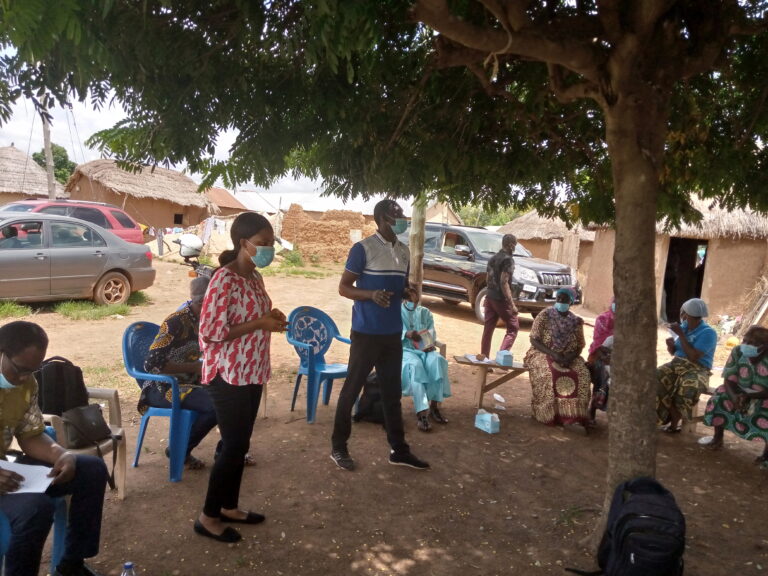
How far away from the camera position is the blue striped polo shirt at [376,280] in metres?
3.84

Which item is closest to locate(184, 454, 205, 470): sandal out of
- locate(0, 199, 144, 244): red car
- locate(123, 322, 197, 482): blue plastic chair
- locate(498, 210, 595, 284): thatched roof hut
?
locate(123, 322, 197, 482): blue plastic chair

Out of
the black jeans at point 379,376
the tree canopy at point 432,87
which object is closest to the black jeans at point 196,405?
the black jeans at point 379,376

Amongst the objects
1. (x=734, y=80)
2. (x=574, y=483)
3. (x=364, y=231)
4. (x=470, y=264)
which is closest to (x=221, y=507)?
(x=574, y=483)

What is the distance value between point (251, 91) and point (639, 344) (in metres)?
2.55

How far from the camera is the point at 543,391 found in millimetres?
5383

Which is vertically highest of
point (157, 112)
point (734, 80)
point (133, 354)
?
point (734, 80)

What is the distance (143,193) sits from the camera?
19469 mm

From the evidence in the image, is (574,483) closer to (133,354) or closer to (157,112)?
(133,354)

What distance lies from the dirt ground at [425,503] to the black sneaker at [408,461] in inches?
2.8

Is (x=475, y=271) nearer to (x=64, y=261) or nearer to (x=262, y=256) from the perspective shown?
(x=64, y=261)

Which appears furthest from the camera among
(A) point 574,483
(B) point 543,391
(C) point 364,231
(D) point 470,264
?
(C) point 364,231

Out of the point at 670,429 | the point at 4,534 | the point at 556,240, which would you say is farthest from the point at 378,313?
the point at 556,240

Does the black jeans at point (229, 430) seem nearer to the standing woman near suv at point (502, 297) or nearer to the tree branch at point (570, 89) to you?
the tree branch at point (570, 89)

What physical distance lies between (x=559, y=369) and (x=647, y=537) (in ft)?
9.82
